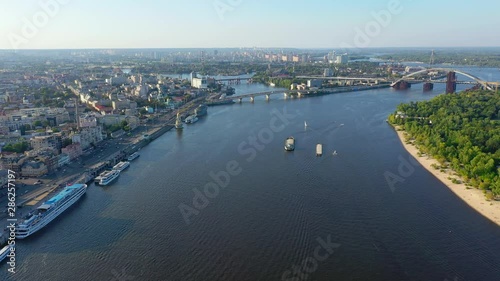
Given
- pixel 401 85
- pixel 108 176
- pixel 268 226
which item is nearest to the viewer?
pixel 268 226

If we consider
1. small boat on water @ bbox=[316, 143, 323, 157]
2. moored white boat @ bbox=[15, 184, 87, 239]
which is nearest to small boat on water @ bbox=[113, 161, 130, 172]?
moored white boat @ bbox=[15, 184, 87, 239]

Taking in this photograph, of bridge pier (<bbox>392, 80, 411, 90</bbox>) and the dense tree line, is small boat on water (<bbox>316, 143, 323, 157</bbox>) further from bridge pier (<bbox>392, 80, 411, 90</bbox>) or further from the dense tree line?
bridge pier (<bbox>392, 80, 411, 90</bbox>)

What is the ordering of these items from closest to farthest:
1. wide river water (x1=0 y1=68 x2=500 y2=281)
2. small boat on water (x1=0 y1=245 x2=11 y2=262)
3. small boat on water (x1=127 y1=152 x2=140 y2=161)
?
wide river water (x1=0 y1=68 x2=500 y2=281) → small boat on water (x1=0 y1=245 x2=11 y2=262) → small boat on water (x1=127 y1=152 x2=140 y2=161)

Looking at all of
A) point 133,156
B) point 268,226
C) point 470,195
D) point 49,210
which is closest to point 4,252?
point 49,210

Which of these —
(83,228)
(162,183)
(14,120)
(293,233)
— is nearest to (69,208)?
(83,228)

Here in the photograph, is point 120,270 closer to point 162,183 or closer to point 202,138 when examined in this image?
point 162,183

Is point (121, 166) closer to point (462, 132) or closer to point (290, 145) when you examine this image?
point (290, 145)
